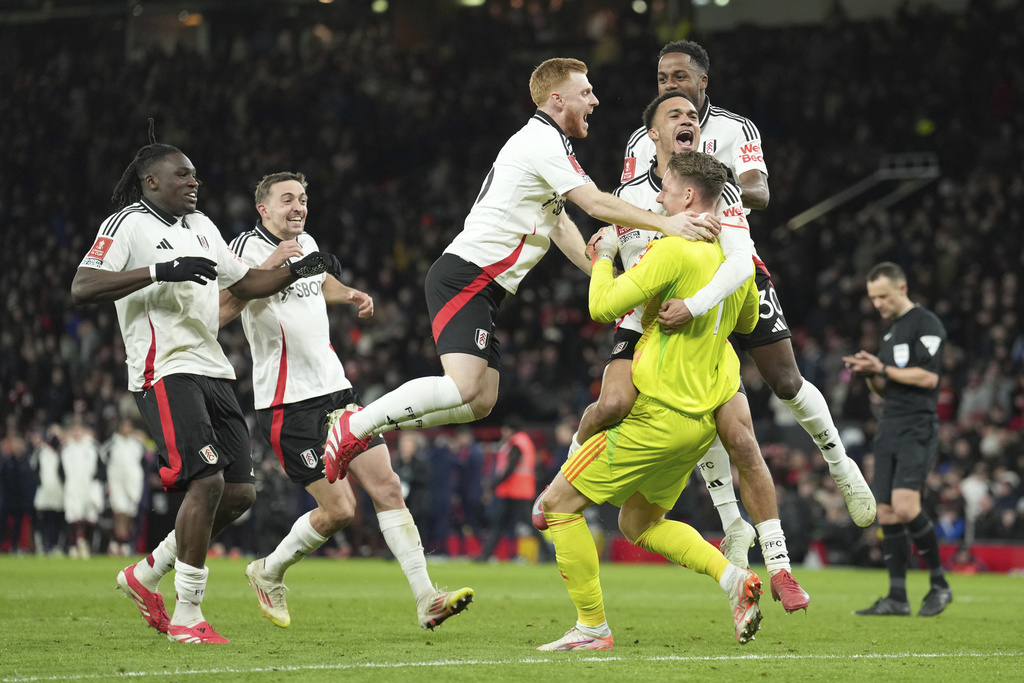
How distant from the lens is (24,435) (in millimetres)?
25359

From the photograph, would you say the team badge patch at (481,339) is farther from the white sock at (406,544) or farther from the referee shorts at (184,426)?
the referee shorts at (184,426)

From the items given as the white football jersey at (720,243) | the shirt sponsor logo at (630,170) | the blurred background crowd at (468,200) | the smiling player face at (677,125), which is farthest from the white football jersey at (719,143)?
the blurred background crowd at (468,200)

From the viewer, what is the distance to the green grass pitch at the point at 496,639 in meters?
5.56

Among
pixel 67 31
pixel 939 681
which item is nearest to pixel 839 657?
pixel 939 681

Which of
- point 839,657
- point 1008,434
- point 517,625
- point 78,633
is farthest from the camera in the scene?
point 1008,434

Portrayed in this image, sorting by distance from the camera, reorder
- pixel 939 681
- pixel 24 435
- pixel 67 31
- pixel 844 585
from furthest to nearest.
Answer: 1. pixel 67 31
2. pixel 24 435
3. pixel 844 585
4. pixel 939 681

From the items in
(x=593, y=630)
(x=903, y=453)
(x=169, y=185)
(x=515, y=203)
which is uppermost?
(x=169, y=185)

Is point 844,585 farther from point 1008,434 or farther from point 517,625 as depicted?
point 517,625

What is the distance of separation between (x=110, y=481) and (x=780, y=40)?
52.8ft

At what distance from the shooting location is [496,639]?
7336 millimetres

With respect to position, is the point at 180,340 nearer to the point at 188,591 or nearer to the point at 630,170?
the point at 188,591

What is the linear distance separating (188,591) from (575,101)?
11.5ft

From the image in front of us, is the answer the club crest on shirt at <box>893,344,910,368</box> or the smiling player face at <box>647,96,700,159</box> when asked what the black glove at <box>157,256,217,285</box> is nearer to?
the smiling player face at <box>647,96,700,159</box>

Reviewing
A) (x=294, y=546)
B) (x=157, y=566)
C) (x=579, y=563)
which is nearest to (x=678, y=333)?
(x=579, y=563)
